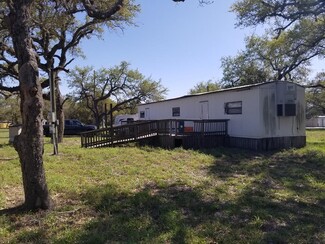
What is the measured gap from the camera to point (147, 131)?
56.6ft

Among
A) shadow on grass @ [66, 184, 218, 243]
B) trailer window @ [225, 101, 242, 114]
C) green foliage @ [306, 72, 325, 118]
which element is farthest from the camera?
green foliage @ [306, 72, 325, 118]

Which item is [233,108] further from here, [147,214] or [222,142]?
[147,214]

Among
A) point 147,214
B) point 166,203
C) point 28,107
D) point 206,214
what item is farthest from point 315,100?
point 28,107

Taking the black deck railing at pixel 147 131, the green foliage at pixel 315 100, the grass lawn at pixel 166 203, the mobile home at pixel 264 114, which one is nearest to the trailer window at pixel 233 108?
the mobile home at pixel 264 114

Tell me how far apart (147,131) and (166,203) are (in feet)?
35.8

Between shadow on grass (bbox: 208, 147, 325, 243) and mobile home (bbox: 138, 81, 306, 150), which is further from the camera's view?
mobile home (bbox: 138, 81, 306, 150)

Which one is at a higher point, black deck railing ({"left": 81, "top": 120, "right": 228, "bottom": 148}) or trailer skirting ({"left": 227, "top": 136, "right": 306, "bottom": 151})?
black deck railing ({"left": 81, "top": 120, "right": 228, "bottom": 148})

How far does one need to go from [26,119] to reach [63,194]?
1.98m

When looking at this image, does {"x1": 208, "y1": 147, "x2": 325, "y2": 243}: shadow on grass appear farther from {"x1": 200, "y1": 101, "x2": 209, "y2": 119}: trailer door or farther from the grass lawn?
{"x1": 200, "y1": 101, "x2": 209, "y2": 119}: trailer door

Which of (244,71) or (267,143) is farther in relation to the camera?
(244,71)

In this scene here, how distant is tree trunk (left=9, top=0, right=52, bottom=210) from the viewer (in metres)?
5.40

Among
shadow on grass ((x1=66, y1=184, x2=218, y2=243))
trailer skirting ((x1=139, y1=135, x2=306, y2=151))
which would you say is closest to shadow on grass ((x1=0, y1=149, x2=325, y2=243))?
shadow on grass ((x1=66, y1=184, x2=218, y2=243))

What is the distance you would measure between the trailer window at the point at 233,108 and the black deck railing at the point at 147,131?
0.60m

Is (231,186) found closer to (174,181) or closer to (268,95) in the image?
(174,181)
